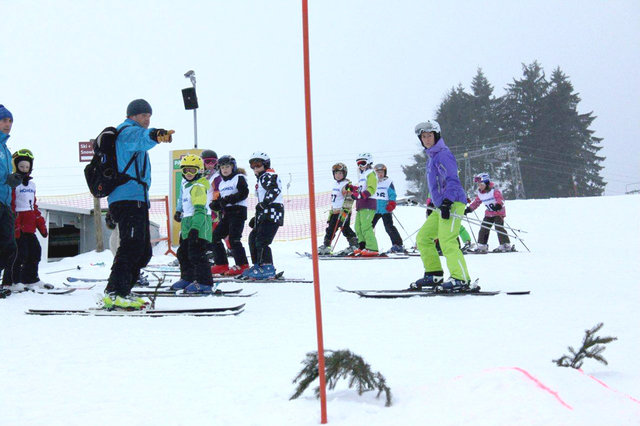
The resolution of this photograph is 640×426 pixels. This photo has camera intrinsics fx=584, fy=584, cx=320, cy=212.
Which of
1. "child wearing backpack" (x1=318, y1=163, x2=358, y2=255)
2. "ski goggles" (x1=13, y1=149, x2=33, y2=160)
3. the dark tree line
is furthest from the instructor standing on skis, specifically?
the dark tree line

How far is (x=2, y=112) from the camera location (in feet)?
20.6

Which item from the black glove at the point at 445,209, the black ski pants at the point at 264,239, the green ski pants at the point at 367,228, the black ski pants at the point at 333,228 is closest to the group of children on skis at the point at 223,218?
the black ski pants at the point at 264,239

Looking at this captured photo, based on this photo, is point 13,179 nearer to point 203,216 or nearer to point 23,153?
point 23,153

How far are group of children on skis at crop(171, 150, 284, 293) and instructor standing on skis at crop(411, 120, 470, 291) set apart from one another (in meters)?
2.22

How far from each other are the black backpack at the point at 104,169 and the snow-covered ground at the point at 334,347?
1.06 metres

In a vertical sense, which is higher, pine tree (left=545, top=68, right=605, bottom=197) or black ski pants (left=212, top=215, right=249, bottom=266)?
pine tree (left=545, top=68, right=605, bottom=197)

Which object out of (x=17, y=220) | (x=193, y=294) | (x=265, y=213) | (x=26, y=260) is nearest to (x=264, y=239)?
(x=265, y=213)

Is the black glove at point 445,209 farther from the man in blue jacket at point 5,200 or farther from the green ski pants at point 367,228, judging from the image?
the green ski pants at point 367,228

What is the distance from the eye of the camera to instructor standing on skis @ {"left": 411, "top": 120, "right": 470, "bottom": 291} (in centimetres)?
586

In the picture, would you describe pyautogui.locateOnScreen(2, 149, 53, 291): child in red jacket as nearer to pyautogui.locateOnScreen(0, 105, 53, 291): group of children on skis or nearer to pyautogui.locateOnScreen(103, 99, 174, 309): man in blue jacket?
pyautogui.locateOnScreen(0, 105, 53, 291): group of children on skis

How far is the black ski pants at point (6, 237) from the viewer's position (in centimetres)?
612

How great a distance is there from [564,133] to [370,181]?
153 ft

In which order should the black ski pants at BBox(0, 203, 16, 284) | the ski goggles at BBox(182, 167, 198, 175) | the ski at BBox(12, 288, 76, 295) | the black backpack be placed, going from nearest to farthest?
the black backpack → the black ski pants at BBox(0, 203, 16, 284) → the ski at BBox(12, 288, 76, 295) → the ski goggles at BBox(182, 167, 198, 175)

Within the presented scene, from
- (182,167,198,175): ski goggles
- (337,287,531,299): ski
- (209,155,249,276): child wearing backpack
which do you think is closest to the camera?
(337,287,531,299): ski
